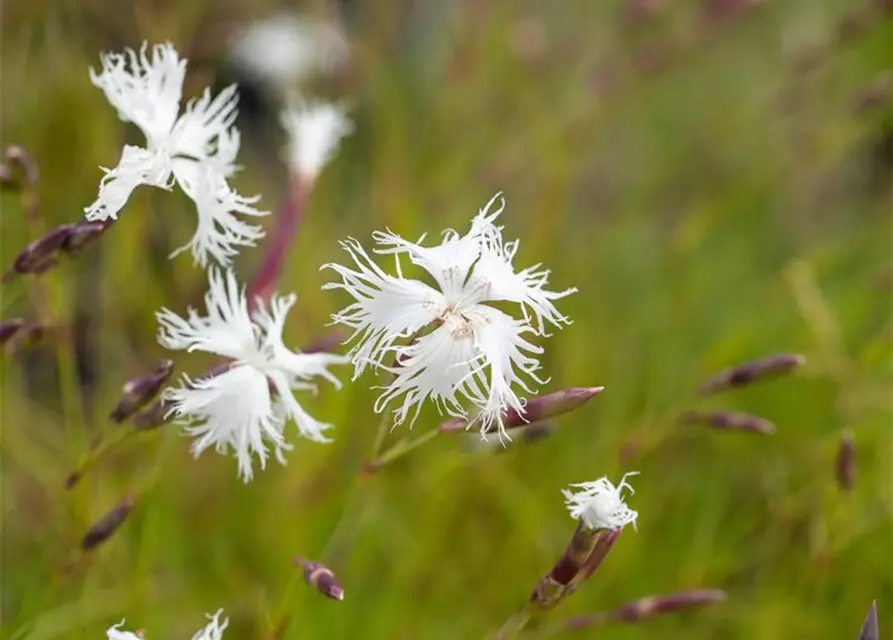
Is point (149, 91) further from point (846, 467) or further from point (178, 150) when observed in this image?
point (846, 467)

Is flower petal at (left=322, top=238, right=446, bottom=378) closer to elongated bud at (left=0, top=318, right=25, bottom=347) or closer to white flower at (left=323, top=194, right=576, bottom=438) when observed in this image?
white flower at (left=323, top=194, right=576, bottom=438)

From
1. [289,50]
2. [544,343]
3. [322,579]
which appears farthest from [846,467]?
[289,50]

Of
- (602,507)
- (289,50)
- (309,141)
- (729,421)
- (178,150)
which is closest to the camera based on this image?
(602,507)

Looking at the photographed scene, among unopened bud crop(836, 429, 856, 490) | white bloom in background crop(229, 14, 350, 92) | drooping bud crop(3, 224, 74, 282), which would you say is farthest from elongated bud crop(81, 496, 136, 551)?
white bloom in background crop(229, 14, 350, 92)

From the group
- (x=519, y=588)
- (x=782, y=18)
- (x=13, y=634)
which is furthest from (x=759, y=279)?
(x=13, y=634)

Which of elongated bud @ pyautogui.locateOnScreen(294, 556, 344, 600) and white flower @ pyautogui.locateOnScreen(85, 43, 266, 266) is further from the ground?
white flower @ pyautogui.locateOnScreen(85, 43, 266, 266)

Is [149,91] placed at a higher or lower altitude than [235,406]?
higher
